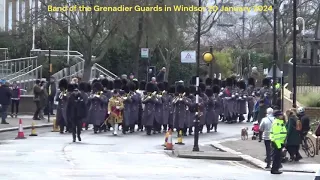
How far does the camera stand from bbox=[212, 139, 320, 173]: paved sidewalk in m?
19.7

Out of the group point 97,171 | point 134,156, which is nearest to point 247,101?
point 134,156

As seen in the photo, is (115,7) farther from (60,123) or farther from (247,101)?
(60,123)

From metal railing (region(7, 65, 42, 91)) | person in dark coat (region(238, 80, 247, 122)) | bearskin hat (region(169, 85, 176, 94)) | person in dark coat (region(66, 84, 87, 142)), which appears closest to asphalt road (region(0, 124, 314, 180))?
person in dark coat (region(66, 84, 87, 142))

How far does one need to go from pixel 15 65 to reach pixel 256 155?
23872mm

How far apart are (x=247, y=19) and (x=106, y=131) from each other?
49.1 meters

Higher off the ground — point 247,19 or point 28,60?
point 247,19

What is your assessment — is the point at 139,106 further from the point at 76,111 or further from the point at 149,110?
the point at 76,111

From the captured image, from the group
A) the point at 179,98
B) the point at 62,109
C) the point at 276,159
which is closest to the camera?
the point at 276,159

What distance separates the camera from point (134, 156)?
20828 mm

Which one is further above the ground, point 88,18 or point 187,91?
point 88,18

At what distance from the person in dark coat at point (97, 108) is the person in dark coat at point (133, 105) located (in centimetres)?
116

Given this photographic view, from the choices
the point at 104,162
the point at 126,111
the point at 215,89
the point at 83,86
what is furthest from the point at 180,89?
the point at 104,162

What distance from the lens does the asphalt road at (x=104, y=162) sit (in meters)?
15.8

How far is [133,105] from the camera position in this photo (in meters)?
29.1
